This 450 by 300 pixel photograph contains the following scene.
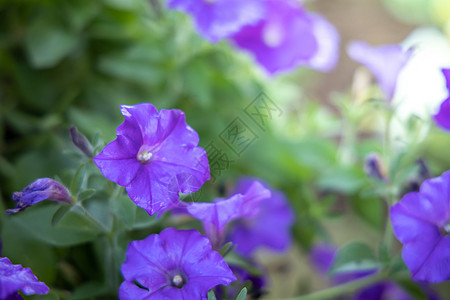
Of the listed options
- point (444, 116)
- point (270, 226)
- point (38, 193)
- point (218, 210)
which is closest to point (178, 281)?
point (218, 210)

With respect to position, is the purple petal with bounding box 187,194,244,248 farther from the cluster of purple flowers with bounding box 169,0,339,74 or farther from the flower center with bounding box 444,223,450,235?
the cluster of purple flowers with bounding box 169,0,339,74

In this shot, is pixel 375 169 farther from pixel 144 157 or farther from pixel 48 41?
pixel 48 41

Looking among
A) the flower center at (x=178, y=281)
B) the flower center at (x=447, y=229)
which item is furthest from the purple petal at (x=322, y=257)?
the flower center at (x=178, y=281)

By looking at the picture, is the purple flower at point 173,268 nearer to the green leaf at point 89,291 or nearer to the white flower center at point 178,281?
the white flower center at point 178,281

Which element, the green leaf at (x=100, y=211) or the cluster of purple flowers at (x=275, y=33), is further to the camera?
the cluster of purple flowers at (x=275, y=33)

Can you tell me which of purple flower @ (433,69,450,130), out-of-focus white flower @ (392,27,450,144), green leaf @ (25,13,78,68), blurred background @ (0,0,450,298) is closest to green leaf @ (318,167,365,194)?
blurred background @ (0,0,450,298)
